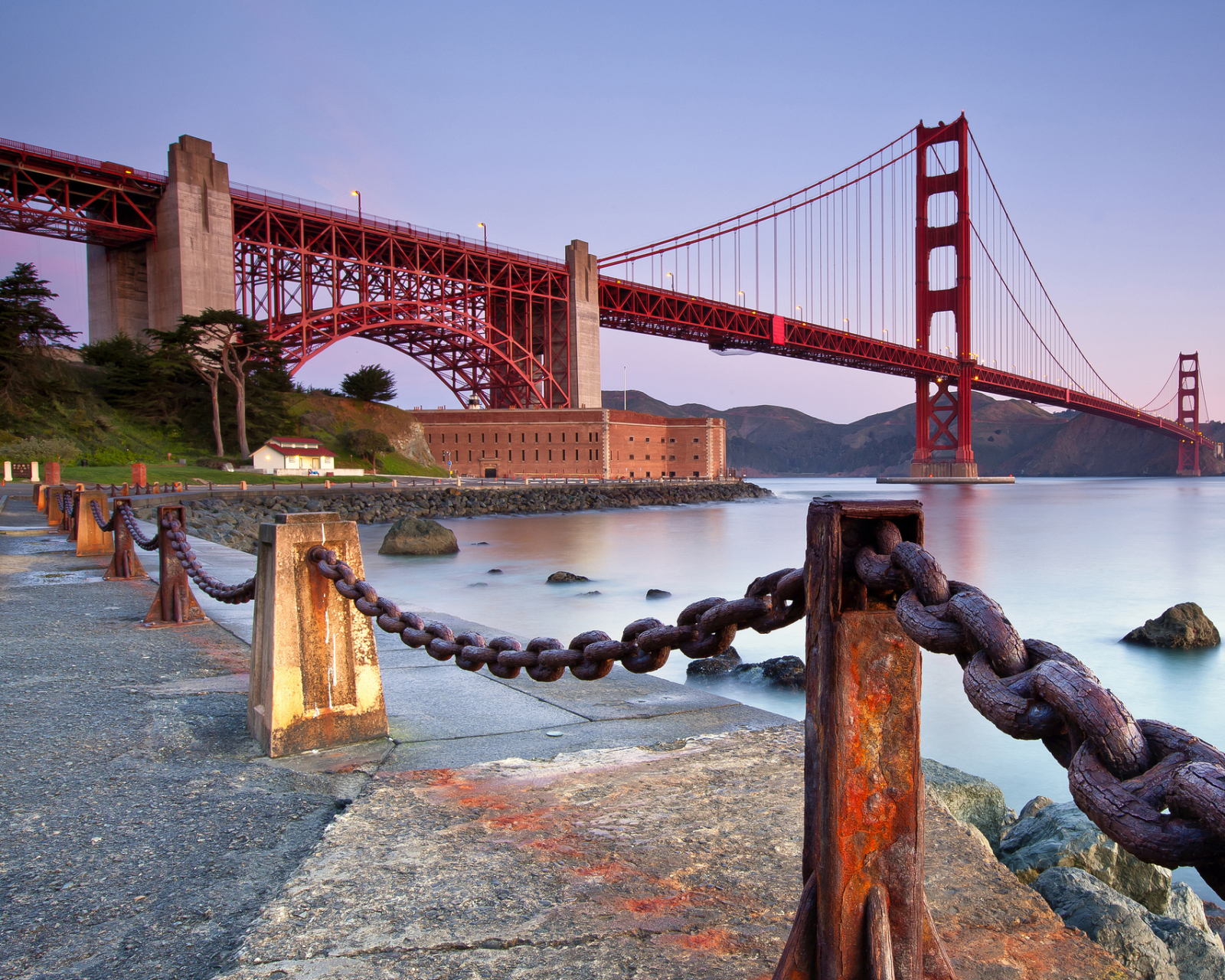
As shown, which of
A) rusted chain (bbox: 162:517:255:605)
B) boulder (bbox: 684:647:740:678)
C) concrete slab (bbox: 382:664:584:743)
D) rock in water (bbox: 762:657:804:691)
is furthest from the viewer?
boulder (bbox: 684:647:740:678)

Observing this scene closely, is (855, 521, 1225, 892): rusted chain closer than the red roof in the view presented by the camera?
Yes

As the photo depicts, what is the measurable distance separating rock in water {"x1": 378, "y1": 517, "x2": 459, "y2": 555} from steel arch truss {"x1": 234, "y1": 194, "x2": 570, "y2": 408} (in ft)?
91.1

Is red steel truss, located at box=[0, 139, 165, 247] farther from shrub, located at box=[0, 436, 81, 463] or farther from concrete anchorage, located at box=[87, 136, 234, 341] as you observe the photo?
shrub, located at box=[0, 436, 81, 463]

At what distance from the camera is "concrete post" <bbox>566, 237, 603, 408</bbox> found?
6038 cm

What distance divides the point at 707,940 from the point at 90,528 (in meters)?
10.0

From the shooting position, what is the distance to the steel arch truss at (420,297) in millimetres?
45562

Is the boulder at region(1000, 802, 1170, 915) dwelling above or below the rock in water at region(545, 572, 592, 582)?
above

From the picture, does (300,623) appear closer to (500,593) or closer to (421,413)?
(500,593)

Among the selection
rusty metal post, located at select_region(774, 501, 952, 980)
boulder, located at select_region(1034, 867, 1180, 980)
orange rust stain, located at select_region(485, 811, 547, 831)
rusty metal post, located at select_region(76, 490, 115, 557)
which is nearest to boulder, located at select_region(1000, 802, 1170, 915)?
boulder, located at select_region(1034, 867, 1180, 980)

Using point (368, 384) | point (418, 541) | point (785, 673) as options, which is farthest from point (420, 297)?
point (785, 673)

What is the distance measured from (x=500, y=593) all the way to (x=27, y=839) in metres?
12.5

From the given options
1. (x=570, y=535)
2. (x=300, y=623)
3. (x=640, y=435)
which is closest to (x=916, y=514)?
(x=300, y=623)

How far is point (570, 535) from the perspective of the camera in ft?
92.1

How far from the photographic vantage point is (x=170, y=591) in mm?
5547
